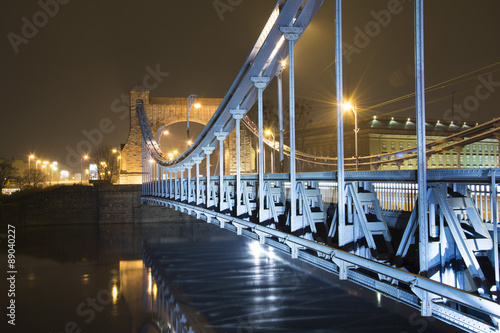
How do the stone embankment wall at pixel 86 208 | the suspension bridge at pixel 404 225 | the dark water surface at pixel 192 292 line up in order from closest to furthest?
the suspension bridge at pixel 404 225
the dark water surface at pixel 192 292
the stone embankment wall at pixel 86 208

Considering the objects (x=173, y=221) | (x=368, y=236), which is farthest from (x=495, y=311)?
(x=173, y=221)

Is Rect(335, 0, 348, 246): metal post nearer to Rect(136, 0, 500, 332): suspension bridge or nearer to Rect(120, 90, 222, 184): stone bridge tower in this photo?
Rect(136, 0, 500, 332): suspension bridge

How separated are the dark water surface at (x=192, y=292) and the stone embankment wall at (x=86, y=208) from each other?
23.4ft

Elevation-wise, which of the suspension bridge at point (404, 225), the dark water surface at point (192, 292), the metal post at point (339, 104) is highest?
the metal post at point (339, 104)

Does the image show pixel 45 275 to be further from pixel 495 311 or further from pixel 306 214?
pixel 495 311

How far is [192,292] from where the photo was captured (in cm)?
1870

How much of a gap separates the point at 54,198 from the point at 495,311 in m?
39.7

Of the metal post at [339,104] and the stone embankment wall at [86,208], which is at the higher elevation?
the metal post at [339,104]

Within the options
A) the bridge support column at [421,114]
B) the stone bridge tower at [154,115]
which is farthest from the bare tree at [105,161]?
the bridge support column at [421,114]

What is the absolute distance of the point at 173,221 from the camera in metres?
39.9

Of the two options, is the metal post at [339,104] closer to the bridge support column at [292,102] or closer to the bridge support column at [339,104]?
the bridge support column at [339,104]

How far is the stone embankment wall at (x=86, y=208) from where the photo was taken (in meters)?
38.7

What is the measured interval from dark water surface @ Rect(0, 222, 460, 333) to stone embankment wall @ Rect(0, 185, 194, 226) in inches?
281

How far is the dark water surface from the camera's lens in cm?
1473
